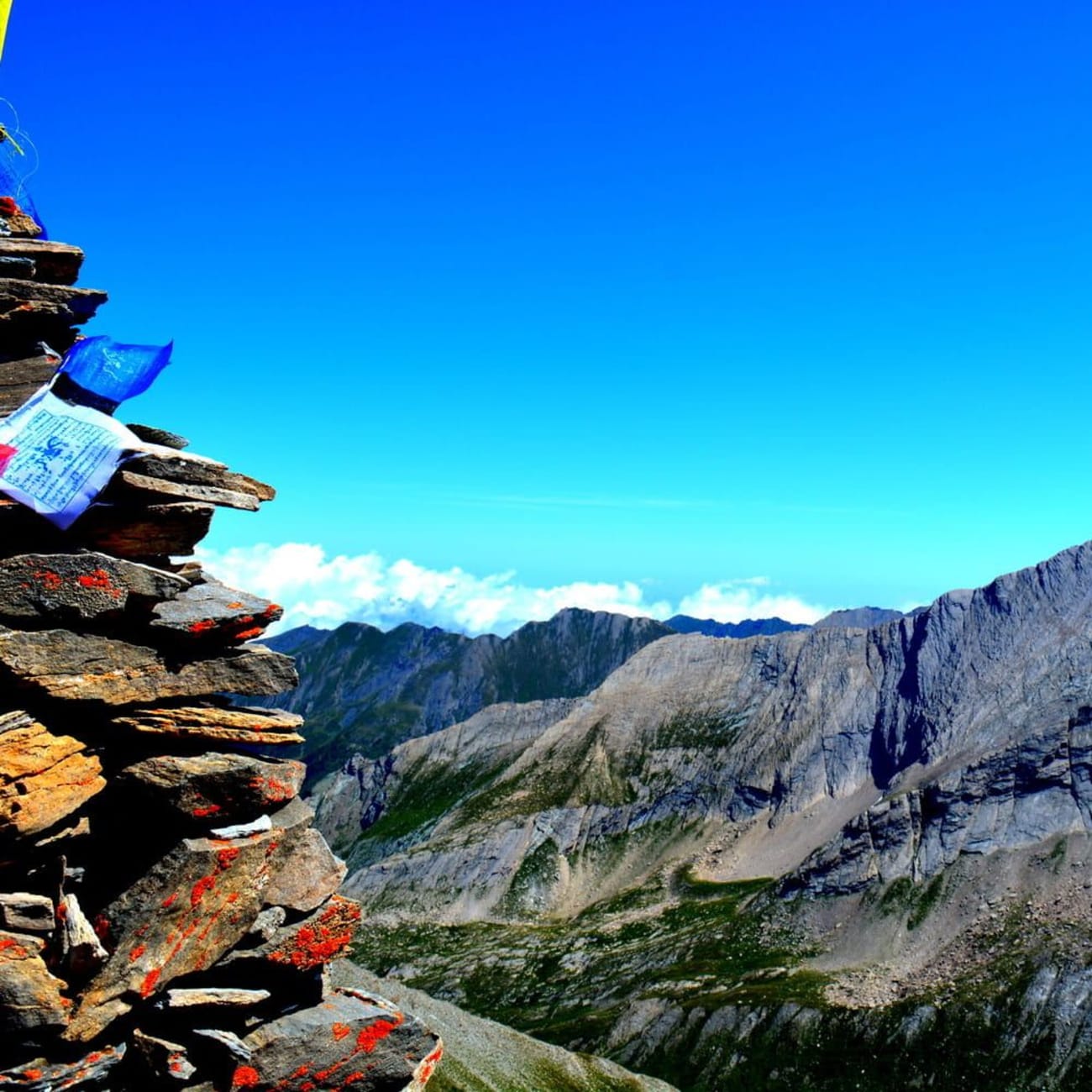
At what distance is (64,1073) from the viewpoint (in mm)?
19500

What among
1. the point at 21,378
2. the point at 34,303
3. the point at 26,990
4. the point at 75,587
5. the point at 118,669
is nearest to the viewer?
the point at 26,990

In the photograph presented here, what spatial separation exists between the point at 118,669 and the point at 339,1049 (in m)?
11.8

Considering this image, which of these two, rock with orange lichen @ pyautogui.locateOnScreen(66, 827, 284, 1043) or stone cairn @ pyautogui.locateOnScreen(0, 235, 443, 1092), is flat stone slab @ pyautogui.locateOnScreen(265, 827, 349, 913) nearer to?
stone cairn @ pyautogui.locateOnScreen(0, 235, 443, 1092)

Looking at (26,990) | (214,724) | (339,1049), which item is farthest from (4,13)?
(339,1049)

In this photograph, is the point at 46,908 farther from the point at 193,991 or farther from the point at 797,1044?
the point at 797,1044

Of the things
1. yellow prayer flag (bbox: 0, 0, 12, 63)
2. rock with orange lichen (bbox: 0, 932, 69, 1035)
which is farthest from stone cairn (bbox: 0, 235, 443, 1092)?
yellow prayer flag (bbox: 0, 0, 12, 63)

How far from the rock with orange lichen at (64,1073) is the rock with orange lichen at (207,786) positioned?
211 inches

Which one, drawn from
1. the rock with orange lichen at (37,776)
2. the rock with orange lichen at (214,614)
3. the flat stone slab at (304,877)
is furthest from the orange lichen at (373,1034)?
the rock with orange lichen at (214,614)

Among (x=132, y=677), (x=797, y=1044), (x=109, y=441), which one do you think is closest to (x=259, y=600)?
(x=132, y=677)

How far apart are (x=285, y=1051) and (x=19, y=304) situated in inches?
804

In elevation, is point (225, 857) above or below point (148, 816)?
below

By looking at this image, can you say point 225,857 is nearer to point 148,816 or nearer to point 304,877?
point 148,816

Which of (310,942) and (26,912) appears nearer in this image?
(26,912)

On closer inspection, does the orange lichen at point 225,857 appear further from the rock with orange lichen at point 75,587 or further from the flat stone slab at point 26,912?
the rock with orange lichen at point 75,587
